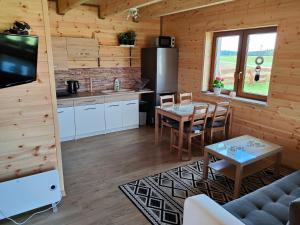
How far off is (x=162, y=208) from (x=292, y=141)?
207 centimetres

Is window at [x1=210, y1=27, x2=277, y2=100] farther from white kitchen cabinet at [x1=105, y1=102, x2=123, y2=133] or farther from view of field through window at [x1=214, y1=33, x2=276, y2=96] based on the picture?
white kitchen cabinet at [x1=105, y1=102, x2=123, y2=133]

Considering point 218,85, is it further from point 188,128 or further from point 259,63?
point 188,128

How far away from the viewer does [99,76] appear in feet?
15.7

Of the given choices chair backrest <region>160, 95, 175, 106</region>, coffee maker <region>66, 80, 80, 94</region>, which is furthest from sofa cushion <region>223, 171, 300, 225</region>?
coffee maker <region>66, 80, 80, 94</region>

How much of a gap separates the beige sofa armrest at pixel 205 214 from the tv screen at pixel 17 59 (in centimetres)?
178

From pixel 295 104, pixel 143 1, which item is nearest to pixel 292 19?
pixel 295 104

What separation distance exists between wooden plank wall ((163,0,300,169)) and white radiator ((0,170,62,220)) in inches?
116

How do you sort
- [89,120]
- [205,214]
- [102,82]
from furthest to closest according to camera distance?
[102,82], [89,120], [205,214]

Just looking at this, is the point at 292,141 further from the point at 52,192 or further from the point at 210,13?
the point at 52,192

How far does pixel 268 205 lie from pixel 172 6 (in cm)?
326

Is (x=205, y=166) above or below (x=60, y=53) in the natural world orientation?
below

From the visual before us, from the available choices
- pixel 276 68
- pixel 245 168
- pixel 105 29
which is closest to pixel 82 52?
pixel 105 29

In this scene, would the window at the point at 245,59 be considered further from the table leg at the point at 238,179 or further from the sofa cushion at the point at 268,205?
the sofa cushion at the point at 268,205

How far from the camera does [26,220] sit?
89.6 inches
